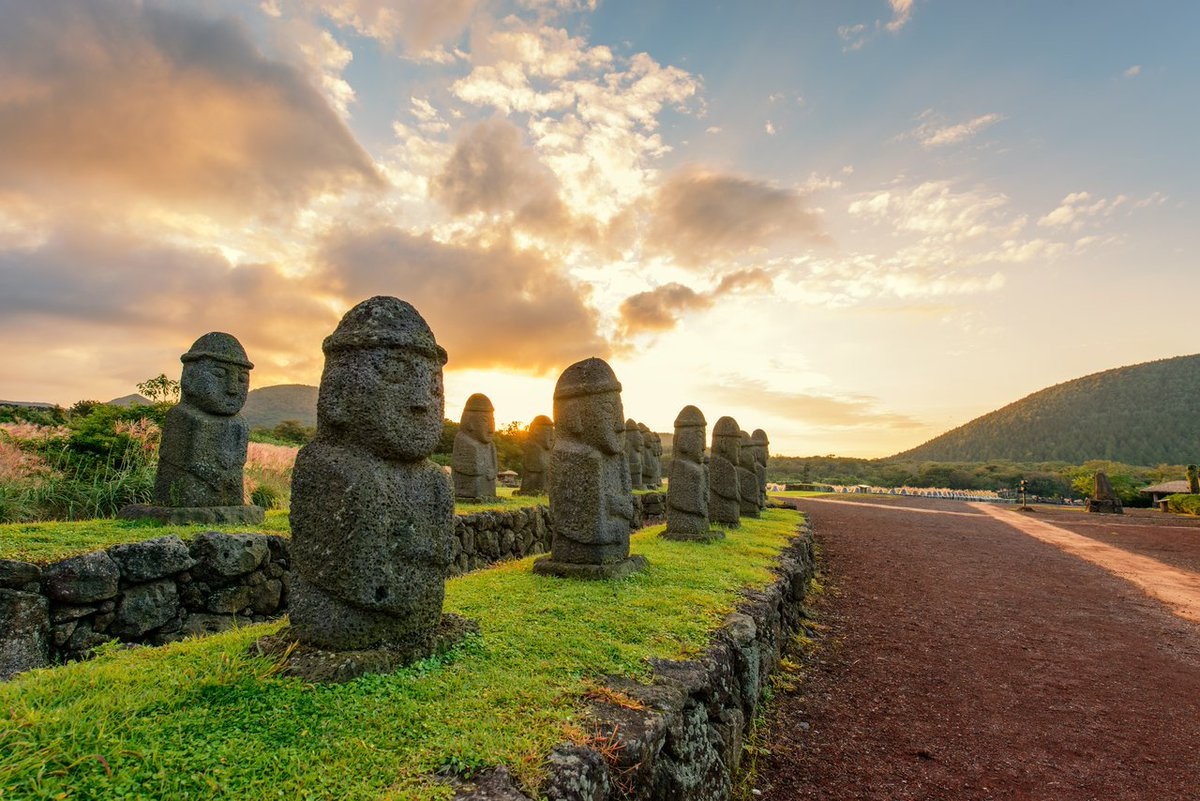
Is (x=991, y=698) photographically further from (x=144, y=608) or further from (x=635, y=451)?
(x=635, y=451)

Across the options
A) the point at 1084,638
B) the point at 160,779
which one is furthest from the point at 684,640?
the point at 1084,638

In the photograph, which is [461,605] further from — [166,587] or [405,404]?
[166,587]

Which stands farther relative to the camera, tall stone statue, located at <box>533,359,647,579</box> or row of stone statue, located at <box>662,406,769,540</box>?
row of stone statue, located at <box>662,406,769,540</box>

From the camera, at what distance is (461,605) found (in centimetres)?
536

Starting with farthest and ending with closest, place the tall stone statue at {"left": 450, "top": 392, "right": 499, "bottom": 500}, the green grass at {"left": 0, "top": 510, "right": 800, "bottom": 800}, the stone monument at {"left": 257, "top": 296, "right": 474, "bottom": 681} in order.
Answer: the tall stone statue at {"left": 450, "top": 392, "right": 499, "bottom": 500} → the stone monument at {"left": 257, "top": 296, "right": 474, "bottom": 681} → the green grass at {"left": 0, "top": 510, "right": 800, "bottom": 800}

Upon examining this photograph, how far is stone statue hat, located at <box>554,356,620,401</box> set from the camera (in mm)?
7070

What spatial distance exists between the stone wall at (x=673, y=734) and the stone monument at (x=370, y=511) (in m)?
1.38

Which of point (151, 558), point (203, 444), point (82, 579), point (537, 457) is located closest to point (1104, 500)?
point (537, 457)

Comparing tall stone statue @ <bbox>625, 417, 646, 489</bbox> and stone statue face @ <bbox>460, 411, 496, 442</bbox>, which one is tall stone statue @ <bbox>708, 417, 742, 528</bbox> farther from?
tall stone statue @ <bbox>625, 417, 646, 489</bbox>

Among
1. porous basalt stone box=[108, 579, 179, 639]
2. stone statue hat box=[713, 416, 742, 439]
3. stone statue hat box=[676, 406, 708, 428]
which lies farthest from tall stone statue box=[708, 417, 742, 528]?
porous basalt stone box=[108, 579, 179, 639]

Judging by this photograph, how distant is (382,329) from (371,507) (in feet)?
3.70

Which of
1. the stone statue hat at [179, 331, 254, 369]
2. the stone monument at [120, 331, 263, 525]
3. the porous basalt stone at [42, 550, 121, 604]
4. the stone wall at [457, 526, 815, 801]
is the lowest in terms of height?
the stone wall at [457, 526, 815, 801]

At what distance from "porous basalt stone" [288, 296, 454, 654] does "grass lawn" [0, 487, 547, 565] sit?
5.96 feet

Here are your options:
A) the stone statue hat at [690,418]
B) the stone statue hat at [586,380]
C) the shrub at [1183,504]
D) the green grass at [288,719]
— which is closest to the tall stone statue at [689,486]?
the stone statue hat at [690,418]
